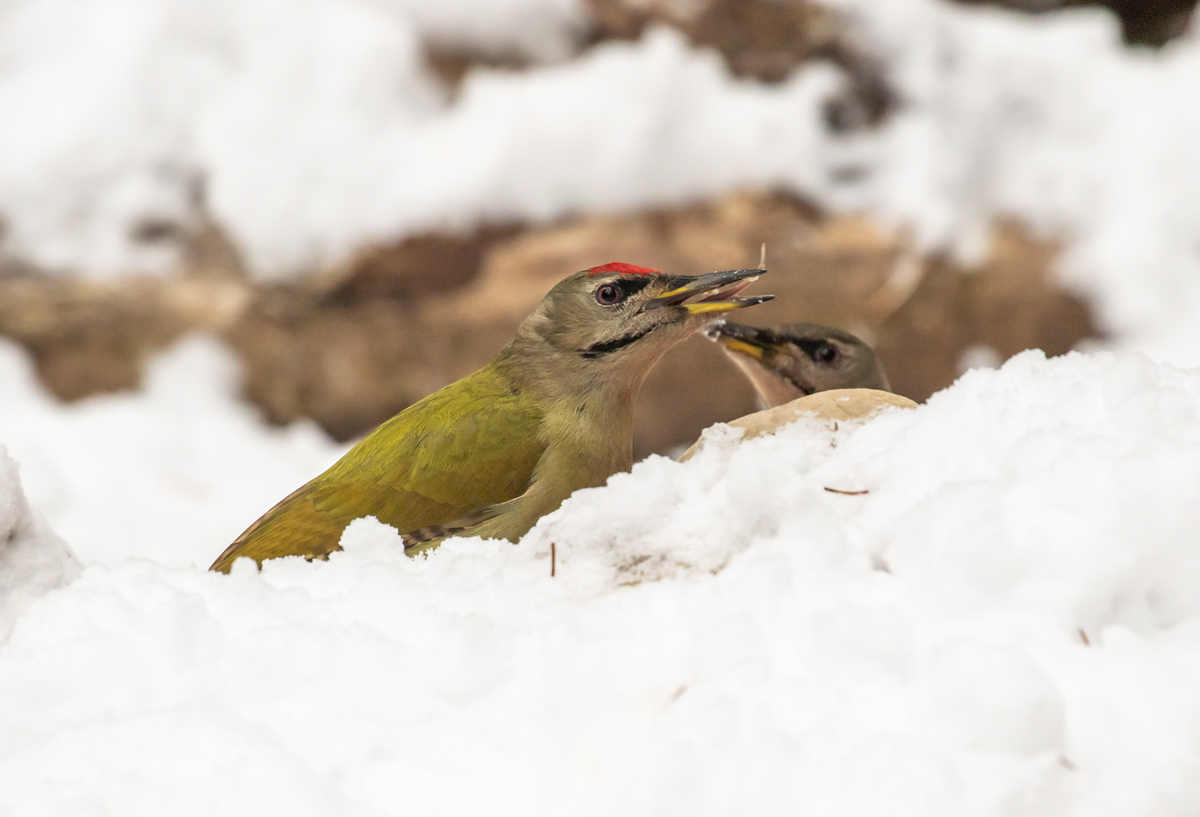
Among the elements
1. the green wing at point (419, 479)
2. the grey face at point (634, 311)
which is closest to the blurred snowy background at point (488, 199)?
Answer: the green wing at point (419, 479)

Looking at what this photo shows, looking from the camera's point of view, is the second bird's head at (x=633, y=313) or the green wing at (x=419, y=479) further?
the second bird's head at (x=633, y=313)

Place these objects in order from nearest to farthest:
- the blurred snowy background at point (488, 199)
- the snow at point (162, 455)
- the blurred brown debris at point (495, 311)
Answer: the snow at point (162, 455) < the blurred snowy background at point (488, 199) < the blurred brown debris at point (495, 311)

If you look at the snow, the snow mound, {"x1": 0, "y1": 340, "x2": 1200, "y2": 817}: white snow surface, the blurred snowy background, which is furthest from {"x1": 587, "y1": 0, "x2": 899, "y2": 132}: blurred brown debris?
the snow mound

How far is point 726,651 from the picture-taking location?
1.02 meters

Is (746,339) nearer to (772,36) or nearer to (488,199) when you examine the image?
(488,199)

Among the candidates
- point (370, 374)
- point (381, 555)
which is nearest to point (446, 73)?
point (370, 374)

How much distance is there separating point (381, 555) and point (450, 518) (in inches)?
29.3

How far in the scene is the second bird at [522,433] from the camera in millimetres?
2143

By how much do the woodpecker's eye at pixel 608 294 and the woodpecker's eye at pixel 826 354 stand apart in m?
0.72

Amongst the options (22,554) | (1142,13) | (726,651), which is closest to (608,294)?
(22,554)

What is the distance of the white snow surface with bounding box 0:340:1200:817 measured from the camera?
0.93 meters

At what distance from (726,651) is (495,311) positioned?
15.2ft

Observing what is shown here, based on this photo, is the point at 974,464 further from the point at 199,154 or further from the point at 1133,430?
the point at 199,154

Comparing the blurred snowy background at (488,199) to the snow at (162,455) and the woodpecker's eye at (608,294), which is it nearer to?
the snow at (162,455)
